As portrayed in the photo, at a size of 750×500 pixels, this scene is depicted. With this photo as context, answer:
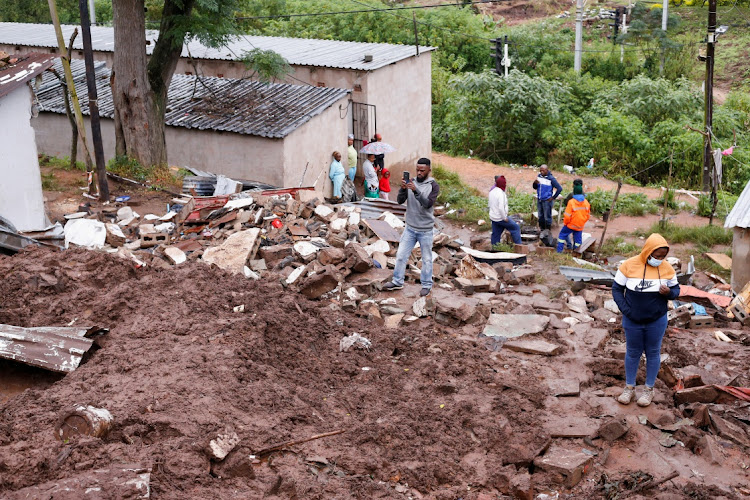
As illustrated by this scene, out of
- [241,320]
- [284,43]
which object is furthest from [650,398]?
[284,43]

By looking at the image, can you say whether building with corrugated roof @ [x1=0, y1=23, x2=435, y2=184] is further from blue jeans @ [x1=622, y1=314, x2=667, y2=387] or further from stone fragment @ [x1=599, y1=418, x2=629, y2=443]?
stone fragment @ [x1=599, y1=418, x2=629, y2=443]

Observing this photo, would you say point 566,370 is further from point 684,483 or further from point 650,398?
point 684,483

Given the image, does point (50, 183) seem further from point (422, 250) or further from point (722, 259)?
point (722, 259)

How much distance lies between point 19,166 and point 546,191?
9244 mm

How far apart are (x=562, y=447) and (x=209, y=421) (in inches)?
112

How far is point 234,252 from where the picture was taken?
994 centimetres

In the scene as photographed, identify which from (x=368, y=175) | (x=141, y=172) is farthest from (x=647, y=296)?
(x=141, y=172)

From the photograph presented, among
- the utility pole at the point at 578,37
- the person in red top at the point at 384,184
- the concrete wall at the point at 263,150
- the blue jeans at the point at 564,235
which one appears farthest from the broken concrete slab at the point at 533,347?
the utility pole at the point at 578,37

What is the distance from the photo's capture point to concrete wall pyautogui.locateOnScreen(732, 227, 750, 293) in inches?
470

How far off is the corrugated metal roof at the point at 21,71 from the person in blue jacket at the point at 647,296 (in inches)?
341

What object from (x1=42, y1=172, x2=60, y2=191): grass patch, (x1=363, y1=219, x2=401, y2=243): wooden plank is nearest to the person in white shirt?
(x1=363, y1=219, x2=401, y2=243): wooden plank

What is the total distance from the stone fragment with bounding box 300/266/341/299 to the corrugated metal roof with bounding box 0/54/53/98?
5.22 metres

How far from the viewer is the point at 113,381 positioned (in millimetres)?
6117

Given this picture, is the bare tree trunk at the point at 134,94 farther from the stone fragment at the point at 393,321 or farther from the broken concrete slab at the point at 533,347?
the broken concrete slab at the point at 533,347
